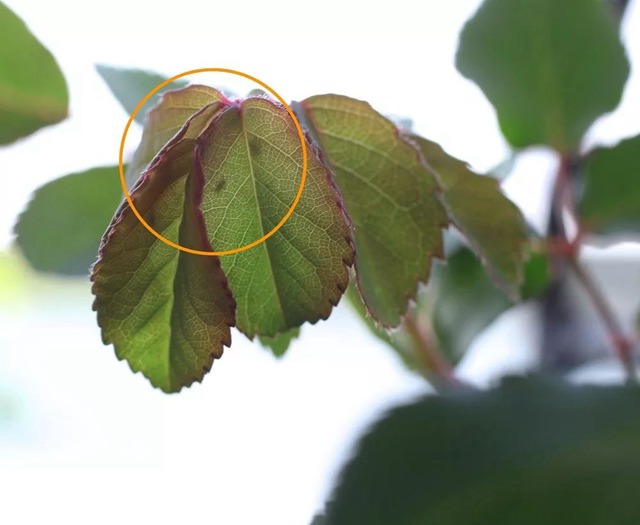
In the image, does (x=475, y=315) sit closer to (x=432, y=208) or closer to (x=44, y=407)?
(x=432, y=208)

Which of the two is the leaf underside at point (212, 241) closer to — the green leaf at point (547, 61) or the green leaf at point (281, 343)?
the green leaf at point (281, 343)

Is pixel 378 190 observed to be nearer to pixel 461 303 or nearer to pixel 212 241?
pixel 212 241

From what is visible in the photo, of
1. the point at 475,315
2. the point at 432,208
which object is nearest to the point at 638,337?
the point at 475,315

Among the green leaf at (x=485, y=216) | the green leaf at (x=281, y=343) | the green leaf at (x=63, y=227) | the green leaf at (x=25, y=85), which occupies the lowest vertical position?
the green leaf at (x=281, y=343)

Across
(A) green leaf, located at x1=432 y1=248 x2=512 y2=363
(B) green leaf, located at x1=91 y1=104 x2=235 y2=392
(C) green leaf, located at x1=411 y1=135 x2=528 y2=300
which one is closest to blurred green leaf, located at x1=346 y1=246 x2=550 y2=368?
(A) green leaf, located at x1=432 y1=248 x2=512 y2=363

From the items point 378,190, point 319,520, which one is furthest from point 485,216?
point 319,520

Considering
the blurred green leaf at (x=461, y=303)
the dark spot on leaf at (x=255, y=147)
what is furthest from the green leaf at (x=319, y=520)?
the blurred green leaf at (x=461, y=303)
